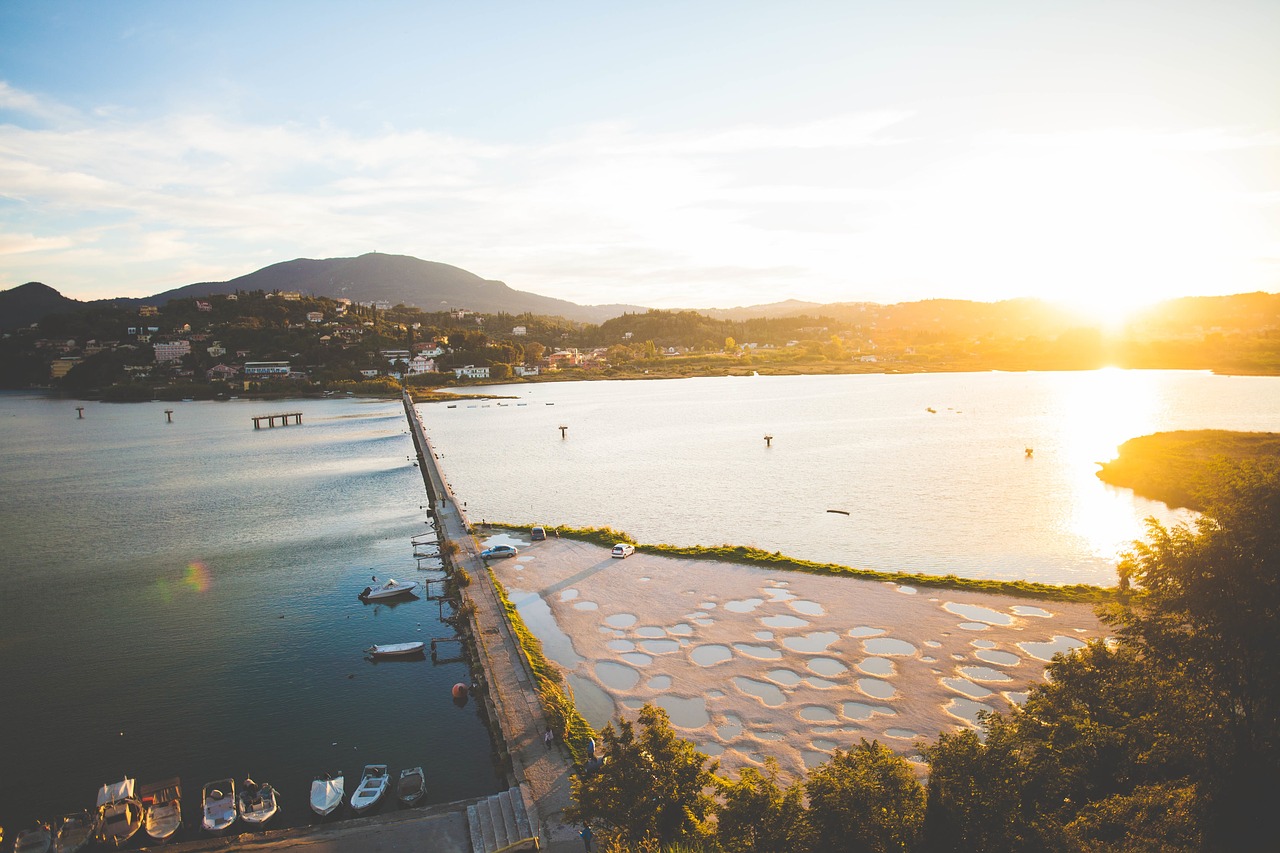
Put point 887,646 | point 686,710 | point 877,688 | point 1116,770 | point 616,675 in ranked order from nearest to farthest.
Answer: point 1116,770
point 686,710
point 877,688
point 616,675
point 887,646

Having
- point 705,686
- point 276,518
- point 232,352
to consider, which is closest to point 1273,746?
point 705,686

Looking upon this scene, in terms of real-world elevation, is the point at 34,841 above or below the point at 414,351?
below

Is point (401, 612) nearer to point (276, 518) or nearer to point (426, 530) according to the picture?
point (426, 530)

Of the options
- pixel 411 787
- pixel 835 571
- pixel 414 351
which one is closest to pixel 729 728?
pixel 411 787

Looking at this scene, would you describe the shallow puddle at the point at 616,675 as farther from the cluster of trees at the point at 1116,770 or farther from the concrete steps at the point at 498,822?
the cluster of trees at the point at 1116,770

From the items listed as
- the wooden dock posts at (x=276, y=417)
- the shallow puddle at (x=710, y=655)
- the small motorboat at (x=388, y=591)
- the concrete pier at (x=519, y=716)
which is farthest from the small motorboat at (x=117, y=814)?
the wooden dock posts at (x=276, y=417)

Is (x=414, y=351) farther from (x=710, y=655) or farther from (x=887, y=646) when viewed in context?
(x=887, y=646)

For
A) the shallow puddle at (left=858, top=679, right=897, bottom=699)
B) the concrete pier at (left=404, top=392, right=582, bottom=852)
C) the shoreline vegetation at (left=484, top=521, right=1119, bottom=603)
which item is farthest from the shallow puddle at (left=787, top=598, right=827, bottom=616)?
the concrete pier at (left=404, top=392, right=582, bottom=852)
